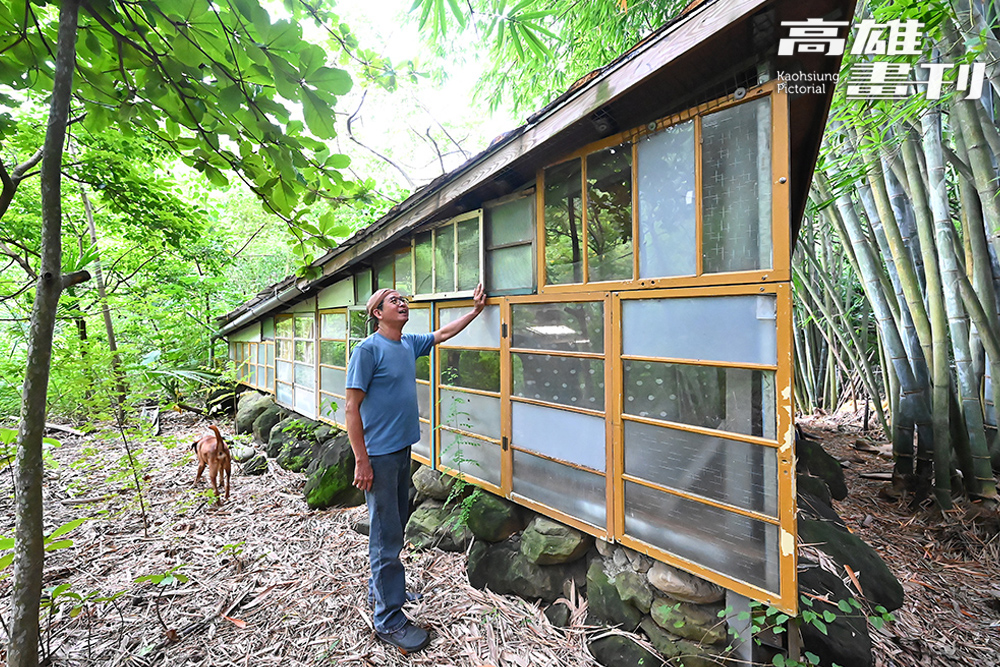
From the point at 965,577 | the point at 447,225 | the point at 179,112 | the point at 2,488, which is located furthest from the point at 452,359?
the point at 2,488

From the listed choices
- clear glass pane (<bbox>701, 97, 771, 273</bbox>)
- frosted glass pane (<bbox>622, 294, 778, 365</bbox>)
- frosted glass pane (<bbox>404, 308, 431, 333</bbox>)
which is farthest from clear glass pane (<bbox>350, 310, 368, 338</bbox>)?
clear glass pane (<bbox>701, 97, 771, 273</bbox>)

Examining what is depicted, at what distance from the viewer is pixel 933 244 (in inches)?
121

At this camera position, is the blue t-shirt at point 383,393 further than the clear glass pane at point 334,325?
No

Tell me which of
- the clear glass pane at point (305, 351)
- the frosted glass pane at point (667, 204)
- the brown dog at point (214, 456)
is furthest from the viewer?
the clear glass pane at point (305, 351)

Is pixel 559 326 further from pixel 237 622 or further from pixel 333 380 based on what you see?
pixel 333 380

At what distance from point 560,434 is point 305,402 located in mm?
5113

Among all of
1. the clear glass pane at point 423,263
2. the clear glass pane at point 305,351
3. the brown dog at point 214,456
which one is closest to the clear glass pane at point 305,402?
the clear glass pane at point 305,351

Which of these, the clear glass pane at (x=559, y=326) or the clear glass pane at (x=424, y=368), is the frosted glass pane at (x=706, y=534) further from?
the clear glass pane at (x=424, y=368)

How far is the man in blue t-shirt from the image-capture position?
7.38 feet

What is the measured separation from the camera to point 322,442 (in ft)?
17.4

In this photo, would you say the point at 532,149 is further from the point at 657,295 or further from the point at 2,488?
the point at 2,488

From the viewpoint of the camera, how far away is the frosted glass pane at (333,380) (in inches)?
199

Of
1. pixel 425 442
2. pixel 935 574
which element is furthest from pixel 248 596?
pixel 935 574

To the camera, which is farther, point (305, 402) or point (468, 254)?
point (305, 402)
